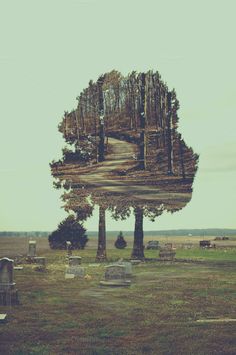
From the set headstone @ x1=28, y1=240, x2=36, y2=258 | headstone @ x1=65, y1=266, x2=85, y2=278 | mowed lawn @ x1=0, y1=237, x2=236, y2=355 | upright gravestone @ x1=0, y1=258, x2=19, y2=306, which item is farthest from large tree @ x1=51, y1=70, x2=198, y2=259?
upright gravestone @ x1=0, y1=258, x2=19, y2=306

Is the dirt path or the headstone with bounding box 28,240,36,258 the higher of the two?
the dirt path

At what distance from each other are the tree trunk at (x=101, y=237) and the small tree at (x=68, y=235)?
1130 cm

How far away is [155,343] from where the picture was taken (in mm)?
9828

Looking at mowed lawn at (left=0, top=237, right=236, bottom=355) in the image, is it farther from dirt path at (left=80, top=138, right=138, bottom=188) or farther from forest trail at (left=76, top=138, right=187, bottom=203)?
dirt path at (left=80, top=138, right=138, bottom=188)

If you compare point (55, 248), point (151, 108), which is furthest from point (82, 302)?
point (55, 248)

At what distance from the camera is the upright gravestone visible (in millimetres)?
14375

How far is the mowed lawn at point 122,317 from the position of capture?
9.59 metres

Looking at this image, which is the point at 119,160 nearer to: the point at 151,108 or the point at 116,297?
the point at 151,108

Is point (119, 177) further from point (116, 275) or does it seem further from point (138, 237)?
point (116, 275)

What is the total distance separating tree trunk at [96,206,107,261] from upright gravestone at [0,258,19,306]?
63.5 ft

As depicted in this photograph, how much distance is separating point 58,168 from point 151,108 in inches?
364

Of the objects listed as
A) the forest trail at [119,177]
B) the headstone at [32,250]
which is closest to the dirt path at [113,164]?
the forest trail at [119,177]

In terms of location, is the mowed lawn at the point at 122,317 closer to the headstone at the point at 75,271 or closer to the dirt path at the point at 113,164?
the headstone at the point at 75,271

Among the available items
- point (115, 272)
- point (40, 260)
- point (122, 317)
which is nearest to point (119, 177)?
point (40, 260)
